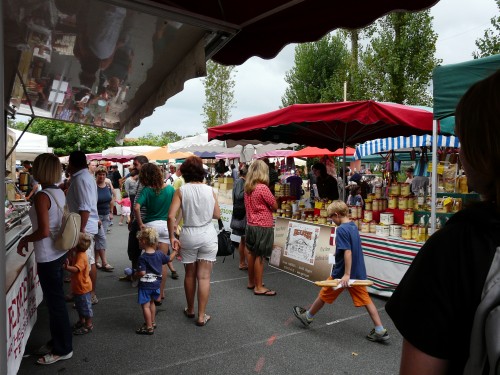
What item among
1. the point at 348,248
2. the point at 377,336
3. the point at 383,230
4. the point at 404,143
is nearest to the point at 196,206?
the point at 348,248

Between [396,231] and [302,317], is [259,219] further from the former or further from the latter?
[396,231]

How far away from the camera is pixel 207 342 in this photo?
396cm

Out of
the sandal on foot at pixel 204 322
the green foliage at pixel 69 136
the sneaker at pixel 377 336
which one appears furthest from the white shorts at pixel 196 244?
the green foliage at pixel 69 136

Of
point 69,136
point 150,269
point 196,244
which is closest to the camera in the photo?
point 150,269

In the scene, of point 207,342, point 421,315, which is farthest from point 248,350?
point 421,315

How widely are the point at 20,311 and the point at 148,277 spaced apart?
4.00 feet

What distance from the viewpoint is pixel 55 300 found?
3410 millimetres

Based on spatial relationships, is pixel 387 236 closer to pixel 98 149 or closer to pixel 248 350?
pixel 248 350

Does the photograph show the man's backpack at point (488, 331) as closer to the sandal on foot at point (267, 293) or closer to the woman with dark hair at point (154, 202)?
the woman with dark hair at point (154, 202)

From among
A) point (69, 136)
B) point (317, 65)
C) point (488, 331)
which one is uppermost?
point (317, 65)

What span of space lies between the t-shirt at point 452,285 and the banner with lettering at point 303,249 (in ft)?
15.5

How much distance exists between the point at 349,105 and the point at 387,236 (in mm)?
1995

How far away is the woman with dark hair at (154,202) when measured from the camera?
16.5 feet

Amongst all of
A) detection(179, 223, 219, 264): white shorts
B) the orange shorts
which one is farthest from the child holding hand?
the orange shorts
